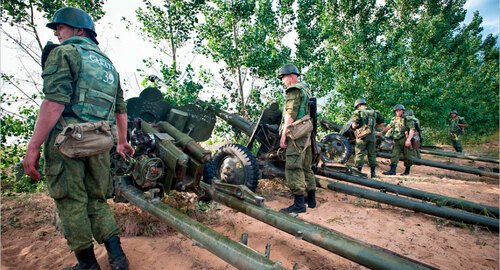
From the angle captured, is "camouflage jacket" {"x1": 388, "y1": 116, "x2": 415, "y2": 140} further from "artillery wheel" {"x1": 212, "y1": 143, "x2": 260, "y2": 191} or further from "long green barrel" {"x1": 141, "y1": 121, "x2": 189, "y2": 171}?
"long green barrel" {"x1": 141, "y1": 121, "x2": 189, "y2": 171}

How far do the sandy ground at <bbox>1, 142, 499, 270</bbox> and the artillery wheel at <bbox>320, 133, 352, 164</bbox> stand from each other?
3.56 meters

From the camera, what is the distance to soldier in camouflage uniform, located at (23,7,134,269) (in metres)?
1.92

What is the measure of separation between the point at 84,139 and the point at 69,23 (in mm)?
1047

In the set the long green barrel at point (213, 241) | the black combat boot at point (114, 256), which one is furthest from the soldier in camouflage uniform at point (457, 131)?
the black combat boot at point (114, 256)

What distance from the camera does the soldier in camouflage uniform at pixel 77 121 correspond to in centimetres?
192

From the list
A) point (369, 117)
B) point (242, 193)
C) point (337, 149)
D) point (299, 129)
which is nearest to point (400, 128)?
point (369, 117)

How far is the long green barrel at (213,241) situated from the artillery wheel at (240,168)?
73.8 inches

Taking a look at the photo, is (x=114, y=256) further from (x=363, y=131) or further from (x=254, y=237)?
(x=363, y=131)

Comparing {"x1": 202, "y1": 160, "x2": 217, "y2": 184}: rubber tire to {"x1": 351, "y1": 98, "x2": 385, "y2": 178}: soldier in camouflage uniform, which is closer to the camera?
{"x1": 202, "y1": 160, "x2": 217, "y2": 184}: rubber tire

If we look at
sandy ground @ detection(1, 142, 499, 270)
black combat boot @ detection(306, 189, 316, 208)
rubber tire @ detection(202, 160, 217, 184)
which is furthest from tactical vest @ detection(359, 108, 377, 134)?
rubber tire @ detection(202, 160, 217, 184)

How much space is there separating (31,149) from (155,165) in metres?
1.25

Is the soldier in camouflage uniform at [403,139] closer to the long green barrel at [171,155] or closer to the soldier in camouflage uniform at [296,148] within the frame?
the soldier in camouflage uniform at [296,148]

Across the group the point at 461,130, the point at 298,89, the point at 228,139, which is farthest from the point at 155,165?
the point at 461,130

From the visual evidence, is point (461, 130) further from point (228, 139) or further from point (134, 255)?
point (134, 255)
